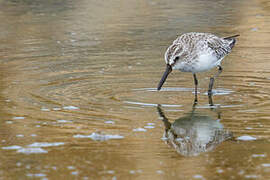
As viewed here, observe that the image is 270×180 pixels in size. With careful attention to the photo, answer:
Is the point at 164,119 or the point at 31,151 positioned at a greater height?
the point at 31,151

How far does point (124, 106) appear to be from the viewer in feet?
32.3

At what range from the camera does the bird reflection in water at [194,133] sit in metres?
7.81

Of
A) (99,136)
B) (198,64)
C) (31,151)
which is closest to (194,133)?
(99,136)

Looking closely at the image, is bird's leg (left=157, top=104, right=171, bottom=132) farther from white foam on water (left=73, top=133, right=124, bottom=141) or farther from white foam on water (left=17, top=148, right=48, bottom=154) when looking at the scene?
white foam on water (left=17, top=148, right=48, bottom=154)

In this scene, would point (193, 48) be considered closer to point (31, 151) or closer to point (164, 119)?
point (164, 119)

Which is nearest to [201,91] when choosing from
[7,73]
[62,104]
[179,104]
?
[179,104]

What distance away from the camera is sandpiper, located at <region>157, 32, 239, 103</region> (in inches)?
394

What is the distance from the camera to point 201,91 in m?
11.1

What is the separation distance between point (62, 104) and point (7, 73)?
2.94 meters

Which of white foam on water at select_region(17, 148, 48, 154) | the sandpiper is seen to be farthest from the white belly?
white foam on water at select_region(17, 148, 48, 154)

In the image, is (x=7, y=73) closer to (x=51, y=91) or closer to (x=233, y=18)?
(x=51, y=91)

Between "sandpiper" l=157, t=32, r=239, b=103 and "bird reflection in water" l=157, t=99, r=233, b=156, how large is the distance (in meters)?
0.93

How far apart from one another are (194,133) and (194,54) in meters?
2.20

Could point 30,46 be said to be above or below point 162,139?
below
